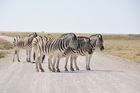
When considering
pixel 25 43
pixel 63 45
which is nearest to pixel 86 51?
pixel 63 45

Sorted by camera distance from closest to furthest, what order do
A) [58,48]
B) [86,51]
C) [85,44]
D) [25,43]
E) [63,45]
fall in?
[58,48] → [63,45] → [86,51] → [85,44] → [25,43]

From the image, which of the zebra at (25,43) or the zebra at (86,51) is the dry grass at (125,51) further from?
the zebra at (25,43)

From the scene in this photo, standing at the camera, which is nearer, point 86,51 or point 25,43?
point 86,51

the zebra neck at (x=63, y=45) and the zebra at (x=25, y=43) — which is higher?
the zebra neck at (x=63, y=45)

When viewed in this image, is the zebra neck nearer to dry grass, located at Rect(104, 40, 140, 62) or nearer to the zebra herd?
the zebra herd

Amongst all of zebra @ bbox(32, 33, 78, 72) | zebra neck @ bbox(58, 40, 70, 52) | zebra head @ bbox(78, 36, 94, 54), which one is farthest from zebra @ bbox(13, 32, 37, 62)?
zebra neck @ bbox(58, 40, 70, 52)

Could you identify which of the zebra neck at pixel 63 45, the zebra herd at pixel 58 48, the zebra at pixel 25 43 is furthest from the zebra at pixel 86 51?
the zebra at pixel 25 43

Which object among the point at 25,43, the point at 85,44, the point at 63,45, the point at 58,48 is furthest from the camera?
the point at 25,43

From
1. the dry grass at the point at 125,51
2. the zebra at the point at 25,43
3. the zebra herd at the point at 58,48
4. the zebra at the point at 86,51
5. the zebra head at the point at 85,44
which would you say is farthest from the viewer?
the dry grass at the point at 125,51

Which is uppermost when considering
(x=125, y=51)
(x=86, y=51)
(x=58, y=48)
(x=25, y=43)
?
(x=58, y=48)

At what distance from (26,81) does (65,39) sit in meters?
5.50

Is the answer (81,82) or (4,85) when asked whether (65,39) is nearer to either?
(81,82)

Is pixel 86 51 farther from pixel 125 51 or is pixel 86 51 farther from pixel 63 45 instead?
pixel 125 51

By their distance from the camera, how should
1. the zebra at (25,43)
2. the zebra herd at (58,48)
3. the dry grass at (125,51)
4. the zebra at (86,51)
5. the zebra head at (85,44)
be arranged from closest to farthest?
the zebra herd at (58,48) → the zebra at (86,51) → the zebra head at (85,44) → the zebra at (25,43) → the dry grass at (125,51)
